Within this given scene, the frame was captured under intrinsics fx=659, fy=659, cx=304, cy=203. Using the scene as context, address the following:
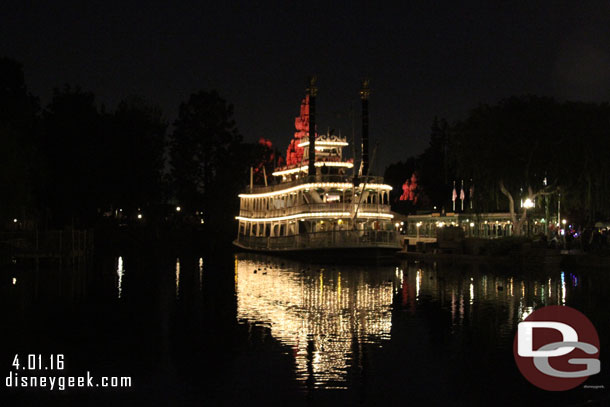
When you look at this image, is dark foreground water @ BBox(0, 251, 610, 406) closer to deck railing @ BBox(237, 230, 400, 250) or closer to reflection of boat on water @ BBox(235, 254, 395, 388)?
reflection of boat on water @ BBox(235, 254, 395, 388)

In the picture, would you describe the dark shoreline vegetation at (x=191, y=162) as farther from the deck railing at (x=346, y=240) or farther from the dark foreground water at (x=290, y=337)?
the dark foreground water at (x=290, y=337)

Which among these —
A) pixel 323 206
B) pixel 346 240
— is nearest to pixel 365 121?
pixel 323 206

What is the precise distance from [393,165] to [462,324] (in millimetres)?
106622

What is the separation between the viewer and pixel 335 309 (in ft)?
75.2

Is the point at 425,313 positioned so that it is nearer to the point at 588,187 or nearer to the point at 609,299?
the point at 609,299

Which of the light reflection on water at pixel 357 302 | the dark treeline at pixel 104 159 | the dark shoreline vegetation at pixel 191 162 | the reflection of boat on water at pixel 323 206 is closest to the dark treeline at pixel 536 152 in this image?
the dark shoreline vegetation at pixel 191 162

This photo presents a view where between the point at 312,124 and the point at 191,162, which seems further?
the point at 191,162

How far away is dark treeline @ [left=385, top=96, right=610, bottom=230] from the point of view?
4572 centimetres

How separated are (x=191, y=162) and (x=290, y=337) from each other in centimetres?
6998

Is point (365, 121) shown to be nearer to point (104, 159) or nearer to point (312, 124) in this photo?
point (312, 124)

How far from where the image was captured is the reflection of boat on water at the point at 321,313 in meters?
15.0

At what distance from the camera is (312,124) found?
57.3 m

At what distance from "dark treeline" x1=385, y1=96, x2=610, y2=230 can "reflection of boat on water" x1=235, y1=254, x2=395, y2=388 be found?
15.3m

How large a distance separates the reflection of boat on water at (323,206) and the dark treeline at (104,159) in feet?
43.6
